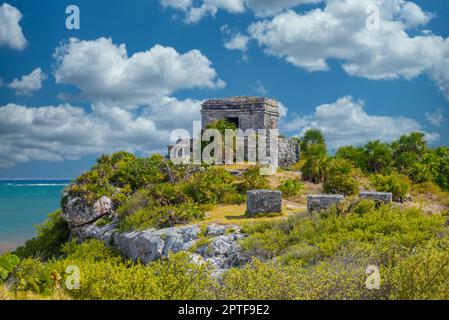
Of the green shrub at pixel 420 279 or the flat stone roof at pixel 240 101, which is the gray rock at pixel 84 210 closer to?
the flat stone roof at pixel 240 101

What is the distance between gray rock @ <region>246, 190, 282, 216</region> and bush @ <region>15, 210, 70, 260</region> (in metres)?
10.4

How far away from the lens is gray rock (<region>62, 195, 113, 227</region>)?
66.9 feet

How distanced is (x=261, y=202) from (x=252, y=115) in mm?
15775

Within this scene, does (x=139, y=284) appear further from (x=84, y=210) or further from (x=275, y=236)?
(x=84, y=210)

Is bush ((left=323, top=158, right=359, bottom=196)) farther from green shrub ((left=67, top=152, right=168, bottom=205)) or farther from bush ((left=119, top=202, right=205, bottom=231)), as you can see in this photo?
green shrub ((left=67, top=152, right=168, bottom=205))

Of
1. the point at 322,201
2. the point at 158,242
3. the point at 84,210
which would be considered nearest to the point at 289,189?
the point at 322,201

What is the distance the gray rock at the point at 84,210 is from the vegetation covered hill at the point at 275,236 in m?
0.35

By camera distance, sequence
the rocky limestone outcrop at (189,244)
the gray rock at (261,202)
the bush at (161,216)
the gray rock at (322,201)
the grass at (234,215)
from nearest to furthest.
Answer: the rocky limestone outcrop at (189,244) → the gray rock at (322,201) → the grass at (234,215) → the bush at (161,216) → the gray rock at (261,202)

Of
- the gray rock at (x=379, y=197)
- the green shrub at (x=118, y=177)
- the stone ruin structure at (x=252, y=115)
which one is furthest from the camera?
the stone ruin structure at (x=252, y=115)

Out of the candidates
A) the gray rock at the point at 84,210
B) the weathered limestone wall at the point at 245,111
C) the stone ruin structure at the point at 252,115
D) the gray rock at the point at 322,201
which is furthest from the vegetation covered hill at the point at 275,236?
the weathered limestone wall at the point at 245,111

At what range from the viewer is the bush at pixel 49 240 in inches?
877
